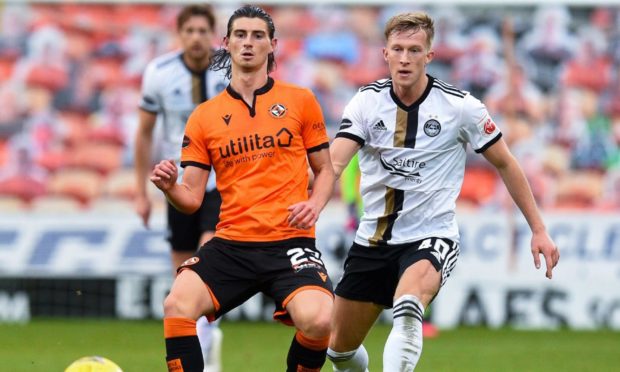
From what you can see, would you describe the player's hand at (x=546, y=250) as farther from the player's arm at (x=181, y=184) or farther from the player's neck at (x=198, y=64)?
the player's neck at (x=198, y=64)

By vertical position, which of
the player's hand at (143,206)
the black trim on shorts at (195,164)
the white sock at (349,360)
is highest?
the black trim on shorts at (195,164)

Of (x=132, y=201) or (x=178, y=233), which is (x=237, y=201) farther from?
(x=132, y=201)

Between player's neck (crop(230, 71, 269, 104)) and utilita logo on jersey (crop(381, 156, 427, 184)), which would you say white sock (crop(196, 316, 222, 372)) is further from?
player's neck (crop(230, 71, 269, 104))

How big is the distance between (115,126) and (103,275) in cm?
368

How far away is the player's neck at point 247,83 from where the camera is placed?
664cm

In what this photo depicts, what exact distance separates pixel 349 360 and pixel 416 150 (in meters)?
1.35

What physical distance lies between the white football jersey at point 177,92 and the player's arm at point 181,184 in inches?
88.8

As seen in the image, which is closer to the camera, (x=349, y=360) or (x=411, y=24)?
(x=411, y=24)

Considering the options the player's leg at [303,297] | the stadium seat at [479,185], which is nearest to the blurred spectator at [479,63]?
the stadium seat at [479,185]

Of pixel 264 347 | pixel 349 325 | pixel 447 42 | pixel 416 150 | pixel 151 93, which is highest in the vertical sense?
pixel 447 42

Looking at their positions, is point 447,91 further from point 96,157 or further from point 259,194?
point 96,157

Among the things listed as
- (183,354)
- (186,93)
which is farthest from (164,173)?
(186,93)

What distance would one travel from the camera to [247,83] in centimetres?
666

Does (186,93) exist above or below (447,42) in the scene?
below
